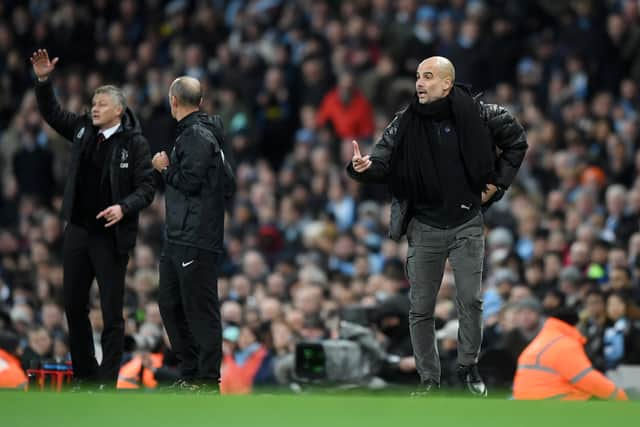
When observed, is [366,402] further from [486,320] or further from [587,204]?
[587,204]

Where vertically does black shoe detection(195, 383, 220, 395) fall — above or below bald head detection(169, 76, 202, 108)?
below

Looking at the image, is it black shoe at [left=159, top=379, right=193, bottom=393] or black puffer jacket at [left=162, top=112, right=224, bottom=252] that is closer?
black shoe at [left=159, top=379, right=193, bottom=393]

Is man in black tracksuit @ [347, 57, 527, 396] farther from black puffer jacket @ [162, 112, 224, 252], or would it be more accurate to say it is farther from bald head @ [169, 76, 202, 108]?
bald head @ [169, 76, 202, 108]

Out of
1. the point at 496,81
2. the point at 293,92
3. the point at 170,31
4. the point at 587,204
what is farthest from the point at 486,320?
the point at 170,31

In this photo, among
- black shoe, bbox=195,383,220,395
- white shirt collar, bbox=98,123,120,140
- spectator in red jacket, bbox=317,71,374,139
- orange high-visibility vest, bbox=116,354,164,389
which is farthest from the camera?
spectator in red jacket, bbox=317,71,374,139

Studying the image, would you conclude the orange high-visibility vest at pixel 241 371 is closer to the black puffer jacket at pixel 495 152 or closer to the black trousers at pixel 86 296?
the black trousers at pixel 86 296

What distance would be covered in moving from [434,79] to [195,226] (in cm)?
184

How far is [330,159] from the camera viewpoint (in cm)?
1914

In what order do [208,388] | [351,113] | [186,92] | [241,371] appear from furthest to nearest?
[351,113]
[241,371]
[186,92]
[208,388]

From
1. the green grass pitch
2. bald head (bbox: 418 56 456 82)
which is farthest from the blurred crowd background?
the green grass pitch

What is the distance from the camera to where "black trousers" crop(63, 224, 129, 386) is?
9.84 meters

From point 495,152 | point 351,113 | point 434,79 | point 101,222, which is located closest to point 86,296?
point 101,222

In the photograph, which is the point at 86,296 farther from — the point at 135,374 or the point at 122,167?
the point at 135,374

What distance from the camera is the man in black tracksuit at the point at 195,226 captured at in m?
9.62
